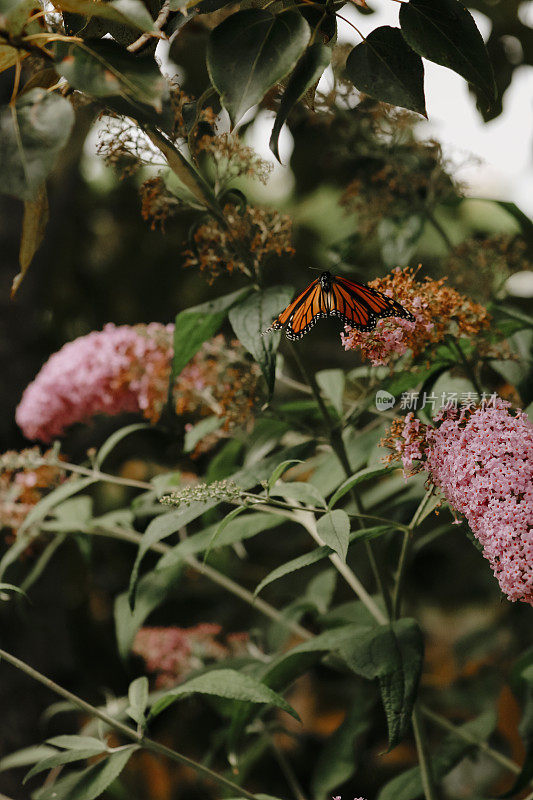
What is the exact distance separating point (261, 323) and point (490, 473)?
29 centimetres

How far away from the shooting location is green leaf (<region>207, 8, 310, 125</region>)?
668 mm

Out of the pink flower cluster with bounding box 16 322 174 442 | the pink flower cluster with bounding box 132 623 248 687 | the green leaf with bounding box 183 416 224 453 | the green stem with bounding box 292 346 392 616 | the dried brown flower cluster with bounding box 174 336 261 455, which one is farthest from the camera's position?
the pink flower cluster with bounding box 132 623 248 687

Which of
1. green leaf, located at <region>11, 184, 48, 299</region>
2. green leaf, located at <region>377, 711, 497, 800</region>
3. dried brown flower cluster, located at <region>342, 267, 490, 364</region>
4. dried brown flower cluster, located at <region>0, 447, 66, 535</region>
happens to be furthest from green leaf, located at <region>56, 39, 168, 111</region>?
green leaf, located at <region>377, 711, 497, 800</region>

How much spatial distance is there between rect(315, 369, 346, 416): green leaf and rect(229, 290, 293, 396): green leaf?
0.25 m

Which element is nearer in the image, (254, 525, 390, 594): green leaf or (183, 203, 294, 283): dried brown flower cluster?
(254, 525, 390, 594): green leaf

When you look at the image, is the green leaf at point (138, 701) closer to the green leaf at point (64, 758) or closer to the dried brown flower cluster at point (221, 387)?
the green leaf at point (64, 758)

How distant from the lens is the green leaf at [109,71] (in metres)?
0.62

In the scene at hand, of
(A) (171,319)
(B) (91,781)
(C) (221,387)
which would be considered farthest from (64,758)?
(A) (171,319)

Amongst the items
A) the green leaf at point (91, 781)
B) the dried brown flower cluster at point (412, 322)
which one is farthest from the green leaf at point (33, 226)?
the green leaf at point (91, 781)

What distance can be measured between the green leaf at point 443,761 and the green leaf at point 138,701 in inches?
16.3

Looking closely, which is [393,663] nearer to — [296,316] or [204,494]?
[204,494]

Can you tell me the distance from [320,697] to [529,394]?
2080 mm

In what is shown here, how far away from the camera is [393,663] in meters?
0.84

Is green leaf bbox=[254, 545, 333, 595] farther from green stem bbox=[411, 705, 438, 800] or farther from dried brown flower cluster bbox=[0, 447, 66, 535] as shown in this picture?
dried brown flower cluster bbox=[0, 447, 66, 535]
